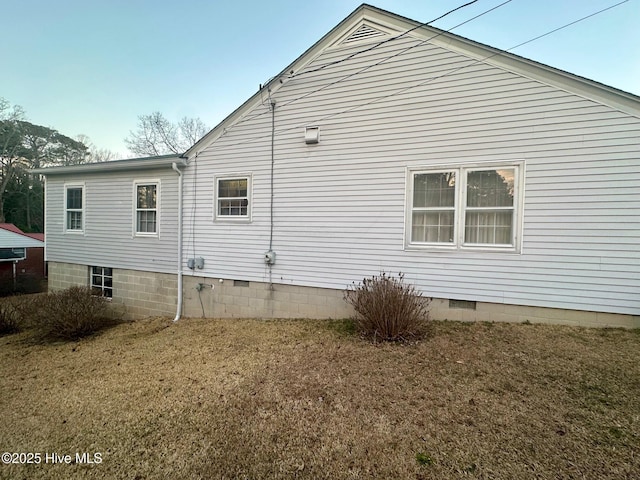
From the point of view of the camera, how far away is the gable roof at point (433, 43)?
4648mm

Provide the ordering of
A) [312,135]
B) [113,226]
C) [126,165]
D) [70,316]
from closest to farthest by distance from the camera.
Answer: [312,135]
[70,316]
[126,165]
[113,226]

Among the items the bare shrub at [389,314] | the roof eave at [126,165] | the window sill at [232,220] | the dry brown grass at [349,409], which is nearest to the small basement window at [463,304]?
the dry brown grass at [349,409]

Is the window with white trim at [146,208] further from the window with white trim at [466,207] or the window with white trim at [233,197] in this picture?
the window with white trim at [466,207]

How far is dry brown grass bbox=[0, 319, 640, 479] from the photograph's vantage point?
236 centimetres

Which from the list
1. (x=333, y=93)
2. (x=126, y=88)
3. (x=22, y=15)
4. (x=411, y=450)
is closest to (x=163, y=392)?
(x=411, y=450)

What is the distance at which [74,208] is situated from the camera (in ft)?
33.0

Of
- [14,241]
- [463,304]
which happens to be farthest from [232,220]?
[14,241]

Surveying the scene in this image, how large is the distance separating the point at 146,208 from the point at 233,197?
3.19m

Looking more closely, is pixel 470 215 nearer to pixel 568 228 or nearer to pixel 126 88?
pixel 568 228

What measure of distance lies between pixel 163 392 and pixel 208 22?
41.3ft

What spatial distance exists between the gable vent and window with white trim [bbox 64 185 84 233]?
9.75 m

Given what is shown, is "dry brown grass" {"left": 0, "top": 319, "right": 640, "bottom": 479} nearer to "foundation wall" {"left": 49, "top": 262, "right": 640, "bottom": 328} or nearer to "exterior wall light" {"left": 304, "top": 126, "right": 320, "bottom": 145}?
"foundation wall" {"left": 49, "top": 262, "right": 640, "bottom": 328}

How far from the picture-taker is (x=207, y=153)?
7863mm

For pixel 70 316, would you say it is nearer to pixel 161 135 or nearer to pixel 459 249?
pixel 459 249
